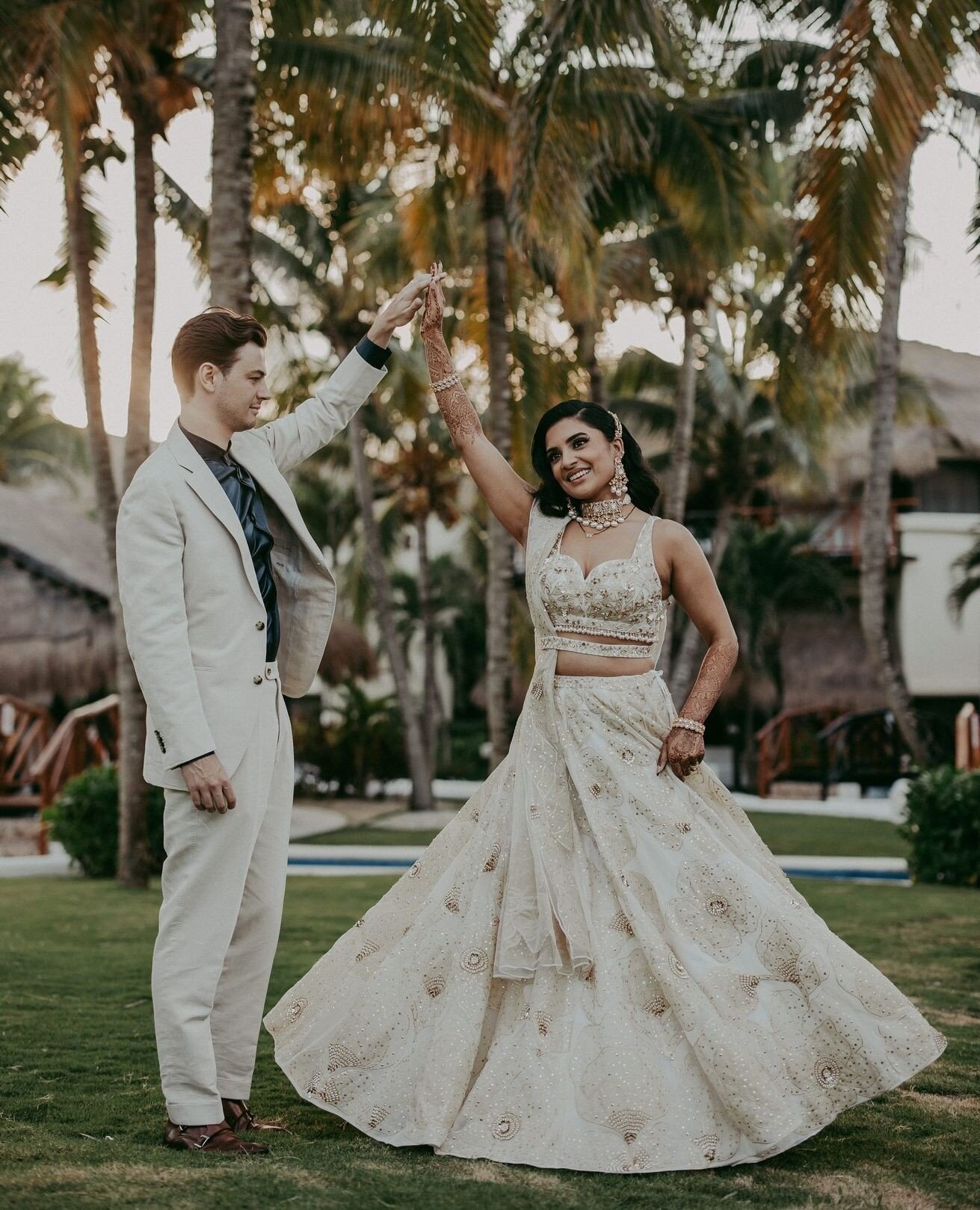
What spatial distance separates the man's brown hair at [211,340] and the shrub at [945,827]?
873cm

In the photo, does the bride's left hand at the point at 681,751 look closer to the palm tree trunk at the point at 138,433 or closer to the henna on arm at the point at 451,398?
the henna on arm at the point at 451,398

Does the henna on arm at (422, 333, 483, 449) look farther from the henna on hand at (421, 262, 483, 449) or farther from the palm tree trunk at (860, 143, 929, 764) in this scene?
the palm tree trunk at (860, 143, 929, 764)

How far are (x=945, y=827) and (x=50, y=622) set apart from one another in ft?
50.6

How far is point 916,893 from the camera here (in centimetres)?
1061

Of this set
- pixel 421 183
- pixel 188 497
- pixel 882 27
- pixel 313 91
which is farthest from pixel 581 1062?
pixel 421 183

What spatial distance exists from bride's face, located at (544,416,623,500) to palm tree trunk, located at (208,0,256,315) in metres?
4.42

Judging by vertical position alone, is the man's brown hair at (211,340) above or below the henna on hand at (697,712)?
above

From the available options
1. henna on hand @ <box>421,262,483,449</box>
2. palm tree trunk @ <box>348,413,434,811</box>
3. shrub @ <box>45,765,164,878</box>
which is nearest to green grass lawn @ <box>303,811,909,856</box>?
palm tree trunk @ <box>348,413,434,811</box>

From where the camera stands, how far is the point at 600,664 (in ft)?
14.3

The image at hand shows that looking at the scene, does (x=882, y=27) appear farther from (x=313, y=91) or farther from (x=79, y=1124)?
(x=79, y=1124)

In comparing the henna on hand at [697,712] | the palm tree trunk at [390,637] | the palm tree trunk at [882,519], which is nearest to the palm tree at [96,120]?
the henna on hand at [697,712]

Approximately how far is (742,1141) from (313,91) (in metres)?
9.76

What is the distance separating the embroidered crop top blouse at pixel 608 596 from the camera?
4.29 metres

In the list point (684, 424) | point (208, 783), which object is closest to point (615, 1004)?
point (208, 783)
